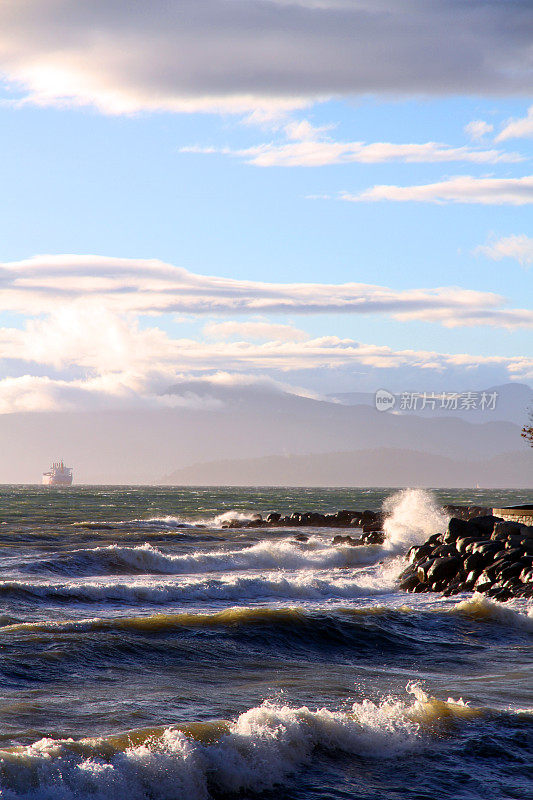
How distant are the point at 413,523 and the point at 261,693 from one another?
30.9 meters

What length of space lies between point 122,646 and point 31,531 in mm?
28674

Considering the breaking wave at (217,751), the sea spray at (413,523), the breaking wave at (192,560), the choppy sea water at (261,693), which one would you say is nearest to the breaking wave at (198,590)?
the choppy sea water at (261,693)

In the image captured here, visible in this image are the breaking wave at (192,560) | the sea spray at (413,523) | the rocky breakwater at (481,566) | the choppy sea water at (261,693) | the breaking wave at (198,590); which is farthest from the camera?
the sea spray at (413,523)

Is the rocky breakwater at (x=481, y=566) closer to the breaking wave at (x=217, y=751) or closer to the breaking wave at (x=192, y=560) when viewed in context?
the breaking wave at (x=192, y=560)

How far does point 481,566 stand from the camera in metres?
22.4

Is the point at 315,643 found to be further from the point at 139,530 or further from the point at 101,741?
the point at 139,530

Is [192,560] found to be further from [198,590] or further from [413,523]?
[413,523]

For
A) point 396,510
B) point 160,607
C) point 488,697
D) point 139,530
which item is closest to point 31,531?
point 139,530

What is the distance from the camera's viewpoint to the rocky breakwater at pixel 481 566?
67.6 feet

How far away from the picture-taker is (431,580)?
75.1ft

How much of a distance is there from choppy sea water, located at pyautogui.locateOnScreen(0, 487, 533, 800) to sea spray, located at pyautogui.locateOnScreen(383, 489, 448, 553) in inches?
515

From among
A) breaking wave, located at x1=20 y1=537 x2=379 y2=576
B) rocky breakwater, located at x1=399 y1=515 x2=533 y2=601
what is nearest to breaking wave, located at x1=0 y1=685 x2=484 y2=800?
rocky breakwater, located at x1=399 y1=515 x2=533 y2=601

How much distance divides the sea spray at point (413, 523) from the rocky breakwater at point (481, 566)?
906 cm

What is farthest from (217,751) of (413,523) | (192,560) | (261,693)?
(413,523)
